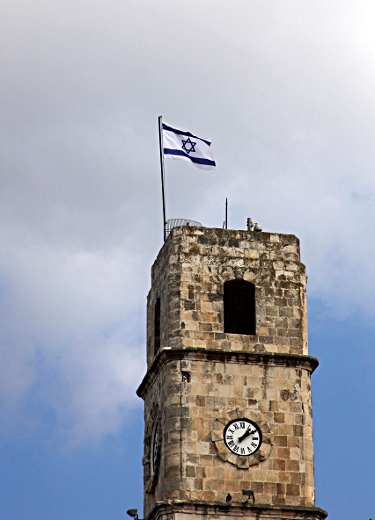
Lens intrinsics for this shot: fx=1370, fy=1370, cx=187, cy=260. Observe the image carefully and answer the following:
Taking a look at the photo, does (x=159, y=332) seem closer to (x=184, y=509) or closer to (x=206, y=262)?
(x=206, y=262)

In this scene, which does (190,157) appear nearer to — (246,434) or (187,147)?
(187,147)

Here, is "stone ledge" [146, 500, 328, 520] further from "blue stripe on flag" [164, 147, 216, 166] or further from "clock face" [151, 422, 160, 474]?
"blue stripe on flag" [164, 147, 216, 166]

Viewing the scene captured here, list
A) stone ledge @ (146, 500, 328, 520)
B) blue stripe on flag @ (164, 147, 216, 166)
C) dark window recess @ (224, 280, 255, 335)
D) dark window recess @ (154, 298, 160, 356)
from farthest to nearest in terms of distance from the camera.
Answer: blue stripe on flag @ (164, 147, 216, 166) < dark window recess @ (154, 298, 160, 356) < dark window recess @ (224, 280, 255, 335) < stone ledge @ (146, 500, 328, 520)

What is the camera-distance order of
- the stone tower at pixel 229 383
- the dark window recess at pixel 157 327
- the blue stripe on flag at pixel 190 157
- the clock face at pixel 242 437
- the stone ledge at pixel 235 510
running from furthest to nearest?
the blue stripe on flag at pixel 190 157 → the dark window recess at pixel 157 327 → the clock face at pixel 242 437 → the stone tower at pixel 229 383 → the stone ledge at pixel 235 510

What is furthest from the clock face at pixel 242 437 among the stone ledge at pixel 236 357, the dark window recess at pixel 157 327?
the dark window recess at pixel 157 327

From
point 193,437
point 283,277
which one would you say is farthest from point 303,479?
point 283,277

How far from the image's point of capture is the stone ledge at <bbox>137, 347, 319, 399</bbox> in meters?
54.2

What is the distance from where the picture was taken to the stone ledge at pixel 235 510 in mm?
51562

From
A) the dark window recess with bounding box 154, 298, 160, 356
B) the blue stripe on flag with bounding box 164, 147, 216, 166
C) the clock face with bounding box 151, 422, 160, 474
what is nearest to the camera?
the clock face with bounding box 151, 422, 160, 474

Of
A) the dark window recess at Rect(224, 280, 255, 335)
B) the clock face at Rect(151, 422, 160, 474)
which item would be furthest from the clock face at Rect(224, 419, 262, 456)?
the dark window recess at Rect(224, 280, 255, 335)

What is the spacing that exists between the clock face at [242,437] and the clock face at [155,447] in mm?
3145

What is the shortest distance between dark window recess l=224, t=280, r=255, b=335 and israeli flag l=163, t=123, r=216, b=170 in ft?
19.9

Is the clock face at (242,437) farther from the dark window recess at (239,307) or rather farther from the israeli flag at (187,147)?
the israeli flag at (187,147)

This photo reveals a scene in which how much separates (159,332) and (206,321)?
12.4 feet
